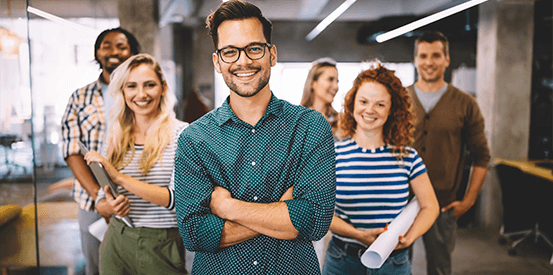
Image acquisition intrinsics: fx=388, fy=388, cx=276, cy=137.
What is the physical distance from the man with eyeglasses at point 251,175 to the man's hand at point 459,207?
179cm

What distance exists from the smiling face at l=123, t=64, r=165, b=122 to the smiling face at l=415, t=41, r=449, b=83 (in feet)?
6.63

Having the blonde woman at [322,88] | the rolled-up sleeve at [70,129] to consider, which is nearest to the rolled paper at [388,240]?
the blonde woman at [322,88]

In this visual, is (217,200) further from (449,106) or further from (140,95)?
(449,106)

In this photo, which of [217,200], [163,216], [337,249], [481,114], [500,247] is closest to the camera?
[217,200]

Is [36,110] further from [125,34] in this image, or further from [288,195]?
[288,195]

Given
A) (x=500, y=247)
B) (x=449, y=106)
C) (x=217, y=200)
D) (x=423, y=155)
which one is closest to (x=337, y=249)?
(x=217, y=200)

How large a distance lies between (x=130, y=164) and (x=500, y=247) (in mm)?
3075

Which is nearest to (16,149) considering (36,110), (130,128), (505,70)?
(36,110)

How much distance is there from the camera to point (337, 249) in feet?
6.63

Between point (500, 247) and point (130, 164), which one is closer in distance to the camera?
point (130, 164)

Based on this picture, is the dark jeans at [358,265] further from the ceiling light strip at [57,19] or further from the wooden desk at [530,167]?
the ceiling light strip at [57,19]

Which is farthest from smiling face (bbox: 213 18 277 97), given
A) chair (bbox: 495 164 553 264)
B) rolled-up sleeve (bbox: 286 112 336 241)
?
chair (bbox: 495 164 553 264)

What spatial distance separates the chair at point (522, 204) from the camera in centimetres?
321

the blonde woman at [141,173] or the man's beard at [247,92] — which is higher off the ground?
the man's beard at [247,92]
